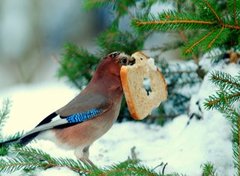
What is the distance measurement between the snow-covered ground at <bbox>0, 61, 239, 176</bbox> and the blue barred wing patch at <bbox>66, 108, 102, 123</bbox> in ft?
0.76

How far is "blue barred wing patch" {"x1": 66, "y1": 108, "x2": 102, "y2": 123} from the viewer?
3.21m

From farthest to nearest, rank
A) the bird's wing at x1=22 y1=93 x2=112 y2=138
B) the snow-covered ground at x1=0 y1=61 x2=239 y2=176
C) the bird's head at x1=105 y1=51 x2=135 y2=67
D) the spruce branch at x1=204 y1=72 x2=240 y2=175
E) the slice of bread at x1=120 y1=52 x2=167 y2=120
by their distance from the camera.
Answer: the bird's head at x1=105 y1=51 x2=135 y2=67 < the bird's wing at x1=22 y1=93 x2=112 y2=138 < the slice of bread at x1=120 y1=52 x2=167 y2=120 < the snow-covered ground at x1=0 y1=61 x2=239 y2=176 < the spruce branch at x1=204 y1=72 x2=240 y2=175

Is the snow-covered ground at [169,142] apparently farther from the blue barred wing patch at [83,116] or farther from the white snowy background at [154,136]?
the blue barred wing patch at [83,116]

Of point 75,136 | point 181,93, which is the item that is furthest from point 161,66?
point 75,136

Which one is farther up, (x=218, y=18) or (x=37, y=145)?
(x=218, y=18)

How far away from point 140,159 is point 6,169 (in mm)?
852

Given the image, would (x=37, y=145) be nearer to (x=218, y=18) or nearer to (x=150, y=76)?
(x=150, y=76)

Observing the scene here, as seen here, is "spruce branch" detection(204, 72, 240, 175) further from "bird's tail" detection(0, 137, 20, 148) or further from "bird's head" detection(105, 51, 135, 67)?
"bird's tail" detection(0, 137, 20, 148)

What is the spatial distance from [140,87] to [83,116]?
1.01 feet

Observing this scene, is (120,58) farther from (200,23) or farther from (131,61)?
(200,23)

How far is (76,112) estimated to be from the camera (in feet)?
10.5

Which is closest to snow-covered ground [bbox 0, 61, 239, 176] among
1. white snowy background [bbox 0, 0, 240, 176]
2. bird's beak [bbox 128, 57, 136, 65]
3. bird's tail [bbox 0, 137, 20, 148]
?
white snowy background [bbox 0, 0, 240, 176]

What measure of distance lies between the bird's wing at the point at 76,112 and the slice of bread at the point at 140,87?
216 mm

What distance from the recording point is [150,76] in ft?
10.5
